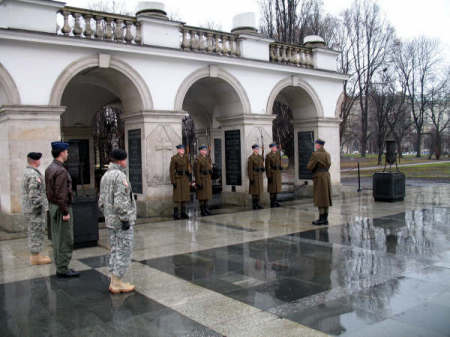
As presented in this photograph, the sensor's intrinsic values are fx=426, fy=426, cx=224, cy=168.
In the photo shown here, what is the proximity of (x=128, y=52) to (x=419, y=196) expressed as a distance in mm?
10752

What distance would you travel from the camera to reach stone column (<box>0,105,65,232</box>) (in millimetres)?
9312

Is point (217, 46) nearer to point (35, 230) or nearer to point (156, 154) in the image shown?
point (156, 154)

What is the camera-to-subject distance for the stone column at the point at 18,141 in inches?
367

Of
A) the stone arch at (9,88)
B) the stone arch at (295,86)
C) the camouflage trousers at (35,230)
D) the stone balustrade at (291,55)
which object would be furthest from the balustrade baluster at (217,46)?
the camouflage trousers at (35,230)

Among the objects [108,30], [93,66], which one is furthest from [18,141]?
[108,30]

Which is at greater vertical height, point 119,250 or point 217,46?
point 217,46

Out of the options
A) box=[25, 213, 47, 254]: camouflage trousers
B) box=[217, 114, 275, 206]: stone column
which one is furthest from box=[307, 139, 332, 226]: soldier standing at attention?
box=[25, 213, 47, 254]: camouflage trousers

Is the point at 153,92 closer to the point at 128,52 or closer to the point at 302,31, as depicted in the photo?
the point at 128,52

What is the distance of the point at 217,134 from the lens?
1770 centimetres

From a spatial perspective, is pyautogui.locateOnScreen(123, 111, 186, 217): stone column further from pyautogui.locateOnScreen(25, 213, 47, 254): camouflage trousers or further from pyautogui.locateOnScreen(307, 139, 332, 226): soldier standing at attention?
pyautogui.locateOnScreen(25, 213, 47, 254): camouflage trousers

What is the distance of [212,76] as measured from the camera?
1247cm

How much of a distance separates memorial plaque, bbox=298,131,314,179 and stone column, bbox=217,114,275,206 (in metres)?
2.50

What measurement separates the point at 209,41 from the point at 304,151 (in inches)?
223

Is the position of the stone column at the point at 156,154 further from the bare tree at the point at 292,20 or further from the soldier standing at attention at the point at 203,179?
the bare tree at the point at 292,20
